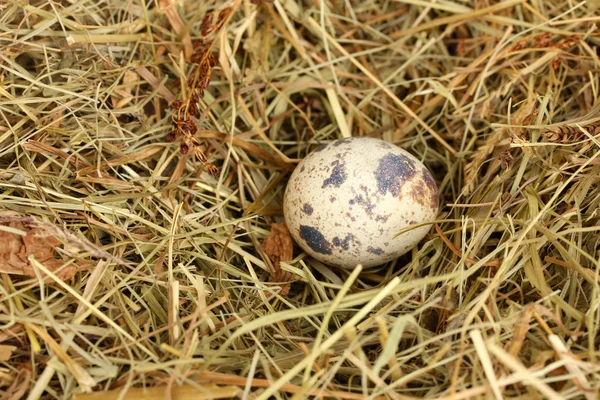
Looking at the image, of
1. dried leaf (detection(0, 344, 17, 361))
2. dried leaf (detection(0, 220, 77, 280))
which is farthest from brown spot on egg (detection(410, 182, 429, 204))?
dried leaf (detection(0, 344, 17, 361))

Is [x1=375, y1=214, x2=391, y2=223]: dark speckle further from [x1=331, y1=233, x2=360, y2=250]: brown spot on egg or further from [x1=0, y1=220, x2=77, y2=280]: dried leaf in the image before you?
[x1=0, y1=220, x2=77, y2=280]: dried leaf

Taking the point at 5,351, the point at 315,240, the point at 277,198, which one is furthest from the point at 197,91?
the point at 5,351

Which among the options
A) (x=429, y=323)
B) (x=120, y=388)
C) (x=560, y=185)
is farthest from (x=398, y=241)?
(x=120, y=388)

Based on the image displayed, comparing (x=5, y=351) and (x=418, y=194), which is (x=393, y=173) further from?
(x=5, y=351)

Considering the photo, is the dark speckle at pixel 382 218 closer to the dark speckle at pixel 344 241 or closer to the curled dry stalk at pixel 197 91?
the dark speckle at pixel 344 241

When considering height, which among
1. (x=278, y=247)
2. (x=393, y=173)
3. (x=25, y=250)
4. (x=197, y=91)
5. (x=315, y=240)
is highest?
(x=197, y=91)
